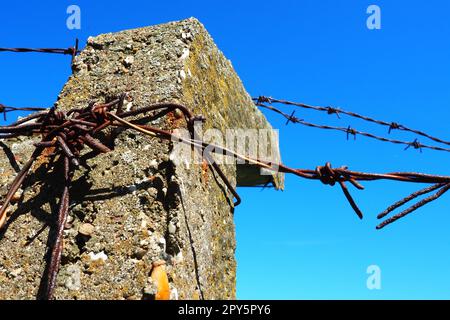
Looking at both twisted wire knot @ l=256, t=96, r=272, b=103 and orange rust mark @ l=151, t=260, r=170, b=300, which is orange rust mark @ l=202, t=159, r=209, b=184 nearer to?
orange rust mark @ l=151, t=260, r=170, b=300

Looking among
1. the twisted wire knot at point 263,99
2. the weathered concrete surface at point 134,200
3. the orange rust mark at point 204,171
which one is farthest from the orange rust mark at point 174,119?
the twisted wire knot at point 263,99

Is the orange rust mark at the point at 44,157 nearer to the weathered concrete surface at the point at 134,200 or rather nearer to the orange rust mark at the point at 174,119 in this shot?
the weathered concrete surface at the point at 134,200

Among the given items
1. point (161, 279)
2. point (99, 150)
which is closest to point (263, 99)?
Answer: point (99, 150)

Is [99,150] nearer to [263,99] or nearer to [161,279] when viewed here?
[161,279]

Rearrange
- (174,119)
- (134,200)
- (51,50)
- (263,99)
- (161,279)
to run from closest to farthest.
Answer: (161,279)
(134,200)
(174,119)
(51,50)
(263,99)

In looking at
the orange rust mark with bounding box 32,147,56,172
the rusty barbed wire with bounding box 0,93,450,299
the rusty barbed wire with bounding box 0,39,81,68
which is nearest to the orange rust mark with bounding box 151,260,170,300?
the rusty barbed wire with bounding box 0,93,450,299
